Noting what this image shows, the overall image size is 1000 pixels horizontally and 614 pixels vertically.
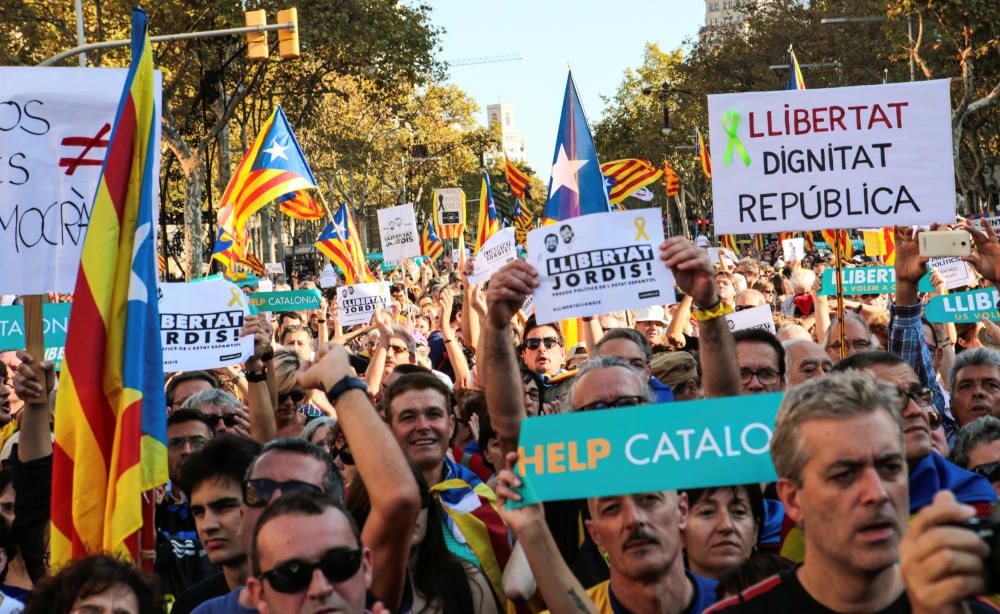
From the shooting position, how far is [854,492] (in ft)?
8.98

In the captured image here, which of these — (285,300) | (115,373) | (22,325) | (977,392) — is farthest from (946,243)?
(285,300)

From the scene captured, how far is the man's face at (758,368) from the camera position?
5566mm

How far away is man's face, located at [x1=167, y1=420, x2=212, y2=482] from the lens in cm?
572

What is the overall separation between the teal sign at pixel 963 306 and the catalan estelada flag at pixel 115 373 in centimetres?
546

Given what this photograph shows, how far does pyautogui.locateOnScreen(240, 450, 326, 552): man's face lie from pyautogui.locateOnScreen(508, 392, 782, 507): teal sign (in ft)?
3.12

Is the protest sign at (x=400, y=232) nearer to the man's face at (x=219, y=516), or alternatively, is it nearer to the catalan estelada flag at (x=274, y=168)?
the catalan estelada flag at (x=274, y=168)

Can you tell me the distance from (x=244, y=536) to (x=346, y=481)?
1152 mm

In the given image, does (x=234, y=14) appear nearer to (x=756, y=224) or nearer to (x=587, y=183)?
(x=587, y=183)

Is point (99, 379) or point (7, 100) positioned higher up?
point (7, 100)

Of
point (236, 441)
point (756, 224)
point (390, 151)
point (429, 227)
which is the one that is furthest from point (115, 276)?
point (390, 151)

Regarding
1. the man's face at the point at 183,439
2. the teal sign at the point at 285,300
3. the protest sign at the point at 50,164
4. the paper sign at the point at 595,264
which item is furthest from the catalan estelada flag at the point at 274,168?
the paper sign at the point at 595,264

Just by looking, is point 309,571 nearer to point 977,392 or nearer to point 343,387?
point 343,387

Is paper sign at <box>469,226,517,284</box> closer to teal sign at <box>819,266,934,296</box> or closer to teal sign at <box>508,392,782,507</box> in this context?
teal sign at <box>819,266,934,296</box>

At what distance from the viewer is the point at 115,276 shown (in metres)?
4.70
